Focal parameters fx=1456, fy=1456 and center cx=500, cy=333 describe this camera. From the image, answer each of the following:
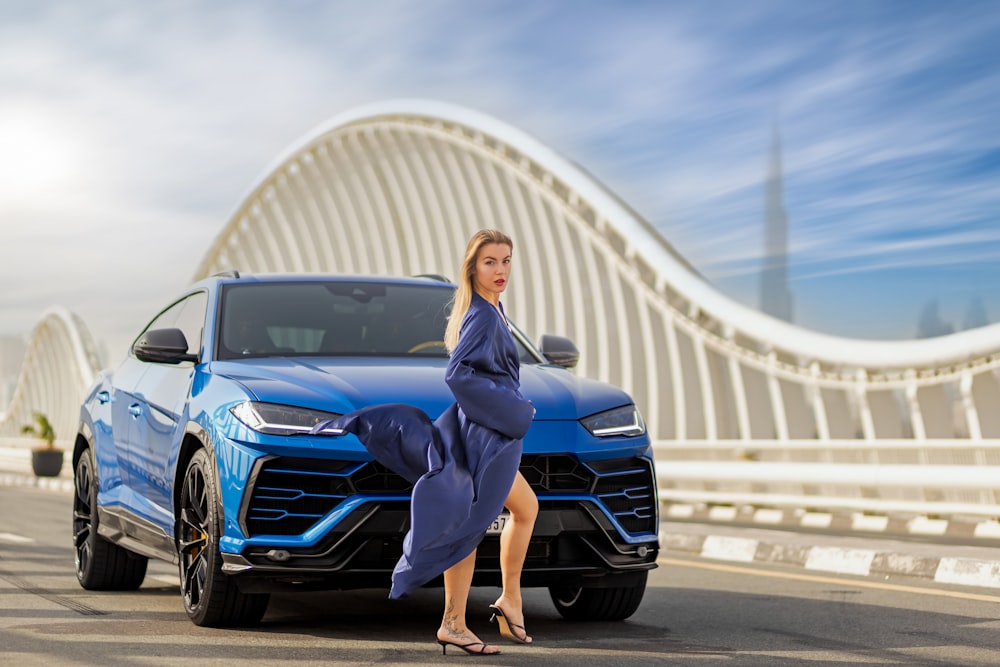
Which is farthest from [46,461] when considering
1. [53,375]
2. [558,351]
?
[558,351]

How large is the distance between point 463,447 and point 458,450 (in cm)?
3

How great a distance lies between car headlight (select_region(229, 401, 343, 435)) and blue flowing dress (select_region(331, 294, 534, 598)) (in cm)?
25

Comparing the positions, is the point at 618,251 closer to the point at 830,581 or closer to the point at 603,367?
the point at 603,367

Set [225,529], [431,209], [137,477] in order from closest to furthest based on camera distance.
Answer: [225,529] < [137,477] < [431,209]

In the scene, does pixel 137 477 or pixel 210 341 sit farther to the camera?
pixel 137 477

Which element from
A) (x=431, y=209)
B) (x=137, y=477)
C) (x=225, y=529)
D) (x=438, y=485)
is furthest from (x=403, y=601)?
(x=431, y=209)

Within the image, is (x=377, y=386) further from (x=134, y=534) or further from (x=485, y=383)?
(x=134, y=534)

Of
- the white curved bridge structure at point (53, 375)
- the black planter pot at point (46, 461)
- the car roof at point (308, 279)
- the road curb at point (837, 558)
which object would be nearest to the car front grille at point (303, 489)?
the car roof at point (308, 279)

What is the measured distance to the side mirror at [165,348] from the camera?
6.58 m

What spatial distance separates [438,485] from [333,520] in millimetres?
528

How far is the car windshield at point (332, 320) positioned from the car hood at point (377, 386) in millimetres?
319

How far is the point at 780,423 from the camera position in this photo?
1733 centimetres

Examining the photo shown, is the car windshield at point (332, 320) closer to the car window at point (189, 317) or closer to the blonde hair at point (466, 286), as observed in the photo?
the car window at point (189, 317)

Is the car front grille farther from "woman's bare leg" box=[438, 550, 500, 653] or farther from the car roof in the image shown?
the car roof
